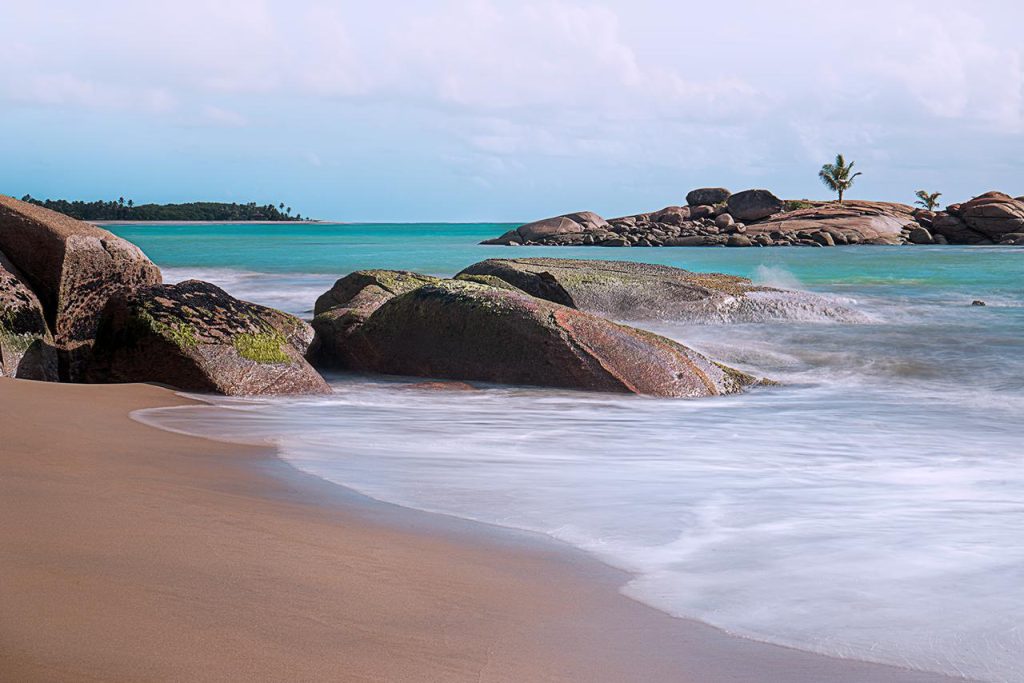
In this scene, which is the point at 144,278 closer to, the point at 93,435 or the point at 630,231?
the point at 93,435

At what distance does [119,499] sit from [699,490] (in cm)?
240

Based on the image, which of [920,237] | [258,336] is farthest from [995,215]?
[258,336]

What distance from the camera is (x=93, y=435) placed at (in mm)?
4582

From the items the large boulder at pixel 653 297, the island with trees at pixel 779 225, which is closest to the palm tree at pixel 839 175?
the island with trees at pixel 779 225

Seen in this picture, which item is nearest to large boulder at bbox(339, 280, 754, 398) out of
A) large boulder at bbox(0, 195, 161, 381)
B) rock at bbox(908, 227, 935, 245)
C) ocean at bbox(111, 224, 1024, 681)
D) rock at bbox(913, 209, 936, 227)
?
ocean at bbox(111, 224, 1024, 681)

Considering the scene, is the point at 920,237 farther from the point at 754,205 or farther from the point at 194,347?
the point at 194,347

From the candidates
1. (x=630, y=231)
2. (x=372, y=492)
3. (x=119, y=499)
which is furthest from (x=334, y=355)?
(x=630, y=231)

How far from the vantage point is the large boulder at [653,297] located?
12.8 metres

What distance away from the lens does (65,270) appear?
299 inches

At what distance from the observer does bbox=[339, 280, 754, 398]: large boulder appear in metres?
7.78

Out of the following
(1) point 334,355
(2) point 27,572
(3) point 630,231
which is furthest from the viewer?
(3) point 630,231

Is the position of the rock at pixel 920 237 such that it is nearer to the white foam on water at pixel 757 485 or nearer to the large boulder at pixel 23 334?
the white foam on water at pixel 757 485

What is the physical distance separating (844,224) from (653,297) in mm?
49663

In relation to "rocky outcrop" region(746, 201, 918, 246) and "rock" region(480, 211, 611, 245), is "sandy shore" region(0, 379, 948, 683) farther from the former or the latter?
"rock" region(480, 211, 611, 245)
